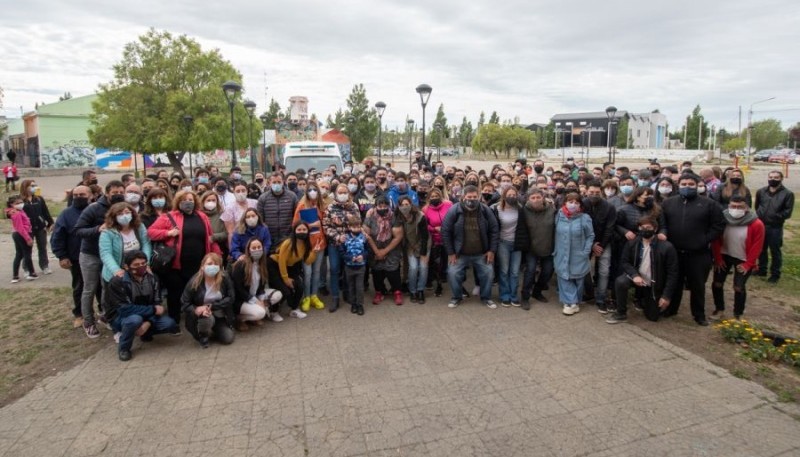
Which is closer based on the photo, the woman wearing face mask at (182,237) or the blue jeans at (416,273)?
the woman wearing face mask at (182,237)

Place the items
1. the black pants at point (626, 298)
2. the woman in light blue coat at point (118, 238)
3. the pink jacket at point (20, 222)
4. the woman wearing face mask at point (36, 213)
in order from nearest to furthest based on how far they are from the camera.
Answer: the woman in light blue coat at point (118, 238) < the black pants at point (626, 298) < the pink jacket at point (20, 222) < the woman wearing face mask at point (36, 213)

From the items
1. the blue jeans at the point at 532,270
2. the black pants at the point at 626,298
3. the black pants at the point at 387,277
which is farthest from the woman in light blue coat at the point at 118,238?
the black pants at the point at 626,298

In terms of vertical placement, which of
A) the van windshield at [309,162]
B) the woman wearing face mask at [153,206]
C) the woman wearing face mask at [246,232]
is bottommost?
the woman wearing face mask at [246,232]

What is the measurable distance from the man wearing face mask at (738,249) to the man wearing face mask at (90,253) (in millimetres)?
7687

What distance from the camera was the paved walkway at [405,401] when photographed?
3648 mm

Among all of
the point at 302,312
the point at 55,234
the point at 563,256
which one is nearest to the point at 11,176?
the point at 55,234

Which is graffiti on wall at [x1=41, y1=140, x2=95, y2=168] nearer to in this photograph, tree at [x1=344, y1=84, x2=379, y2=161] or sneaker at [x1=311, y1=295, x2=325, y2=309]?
tree at [x1=344, y1=84, x2=379, y2=161]

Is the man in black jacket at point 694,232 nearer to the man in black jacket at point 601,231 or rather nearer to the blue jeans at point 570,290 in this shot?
the man in black jacket at point 601,231

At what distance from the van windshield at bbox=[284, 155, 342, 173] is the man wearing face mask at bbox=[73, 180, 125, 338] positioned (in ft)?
27.1

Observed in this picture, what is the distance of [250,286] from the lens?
19.6ft

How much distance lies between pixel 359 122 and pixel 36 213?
31375mm

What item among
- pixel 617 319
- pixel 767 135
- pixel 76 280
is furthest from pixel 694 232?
pixel 767 135

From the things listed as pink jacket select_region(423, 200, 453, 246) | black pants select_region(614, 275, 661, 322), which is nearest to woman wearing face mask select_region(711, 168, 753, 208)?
black pants select_region(614, 275, 661, 322)

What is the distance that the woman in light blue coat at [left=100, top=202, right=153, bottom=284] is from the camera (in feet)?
17.6
